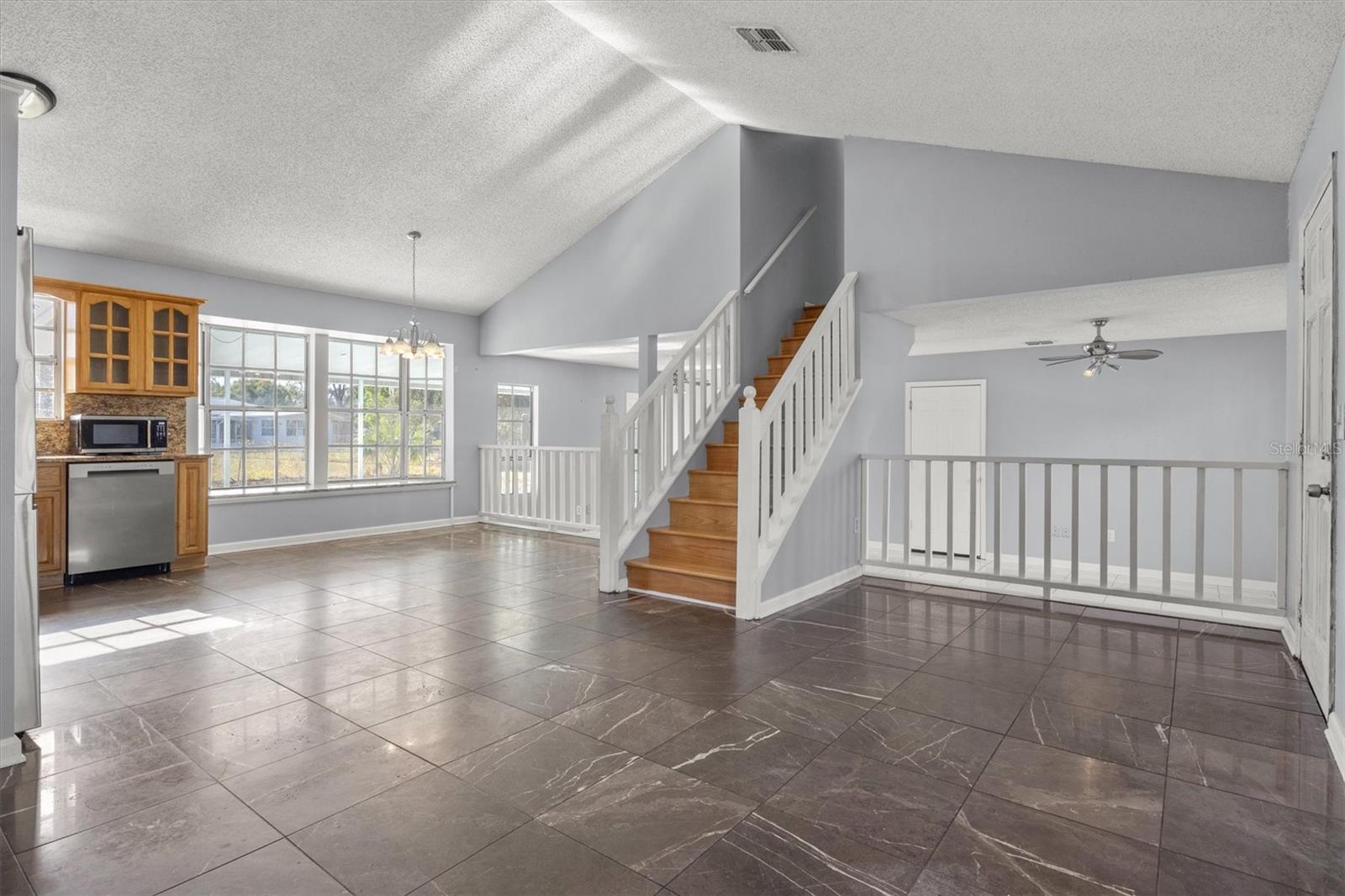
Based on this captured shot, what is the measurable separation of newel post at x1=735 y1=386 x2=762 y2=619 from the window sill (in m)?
→ 4.90

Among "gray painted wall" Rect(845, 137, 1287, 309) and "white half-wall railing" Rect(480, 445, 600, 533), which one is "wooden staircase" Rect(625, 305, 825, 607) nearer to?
"gray painted wall" Rect(845, 137, 1287, 309)

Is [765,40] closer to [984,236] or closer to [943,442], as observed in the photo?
[984,236]

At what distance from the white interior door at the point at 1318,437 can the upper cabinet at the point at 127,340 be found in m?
7.19

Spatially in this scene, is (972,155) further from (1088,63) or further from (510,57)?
(510,57)

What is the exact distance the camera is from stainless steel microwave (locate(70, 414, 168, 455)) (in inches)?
208

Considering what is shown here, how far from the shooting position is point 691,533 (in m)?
4.81

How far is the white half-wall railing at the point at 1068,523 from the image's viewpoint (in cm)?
509

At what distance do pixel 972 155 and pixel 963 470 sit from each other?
3962 millimetres

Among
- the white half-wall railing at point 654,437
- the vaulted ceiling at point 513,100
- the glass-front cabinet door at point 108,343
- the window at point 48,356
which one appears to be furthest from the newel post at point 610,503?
the window at point 48,356

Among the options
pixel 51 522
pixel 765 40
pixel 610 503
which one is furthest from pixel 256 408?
pixel 765 40

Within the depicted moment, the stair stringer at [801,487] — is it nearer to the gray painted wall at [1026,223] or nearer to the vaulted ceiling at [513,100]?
the gray painted wall at [1026,223]

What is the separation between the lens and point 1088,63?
2820mm

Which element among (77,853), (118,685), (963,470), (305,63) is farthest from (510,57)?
(963,470)

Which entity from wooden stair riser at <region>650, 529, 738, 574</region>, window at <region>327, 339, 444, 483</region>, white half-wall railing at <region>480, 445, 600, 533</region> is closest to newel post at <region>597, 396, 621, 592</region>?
wooden stair riser at <region>650, 529, 738, 574</region>
